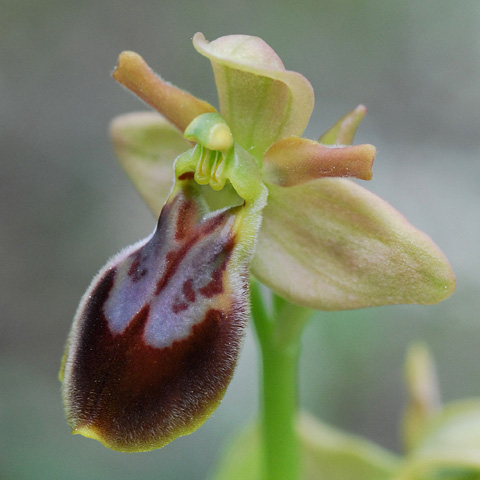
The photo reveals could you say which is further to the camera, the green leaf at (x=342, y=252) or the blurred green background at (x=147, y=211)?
the blurred green background at (x=147, y=211)

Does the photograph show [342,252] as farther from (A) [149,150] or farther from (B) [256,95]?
(A) [149,150]

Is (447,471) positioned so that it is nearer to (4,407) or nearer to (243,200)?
(243,200)

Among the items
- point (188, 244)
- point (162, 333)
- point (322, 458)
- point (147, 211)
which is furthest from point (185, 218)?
point (147, 211)

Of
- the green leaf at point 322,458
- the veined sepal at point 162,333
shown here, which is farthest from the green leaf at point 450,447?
the veined sepal at point 162,333

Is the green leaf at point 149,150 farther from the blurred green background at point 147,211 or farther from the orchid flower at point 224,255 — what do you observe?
the blurred green background at point 147,211

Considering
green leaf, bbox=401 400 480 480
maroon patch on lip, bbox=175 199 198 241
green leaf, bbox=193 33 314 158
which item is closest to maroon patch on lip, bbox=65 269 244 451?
maroon patch on lip, bbox=175 199 198 241

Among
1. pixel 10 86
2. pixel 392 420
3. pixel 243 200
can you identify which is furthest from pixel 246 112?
pixel 10 86
